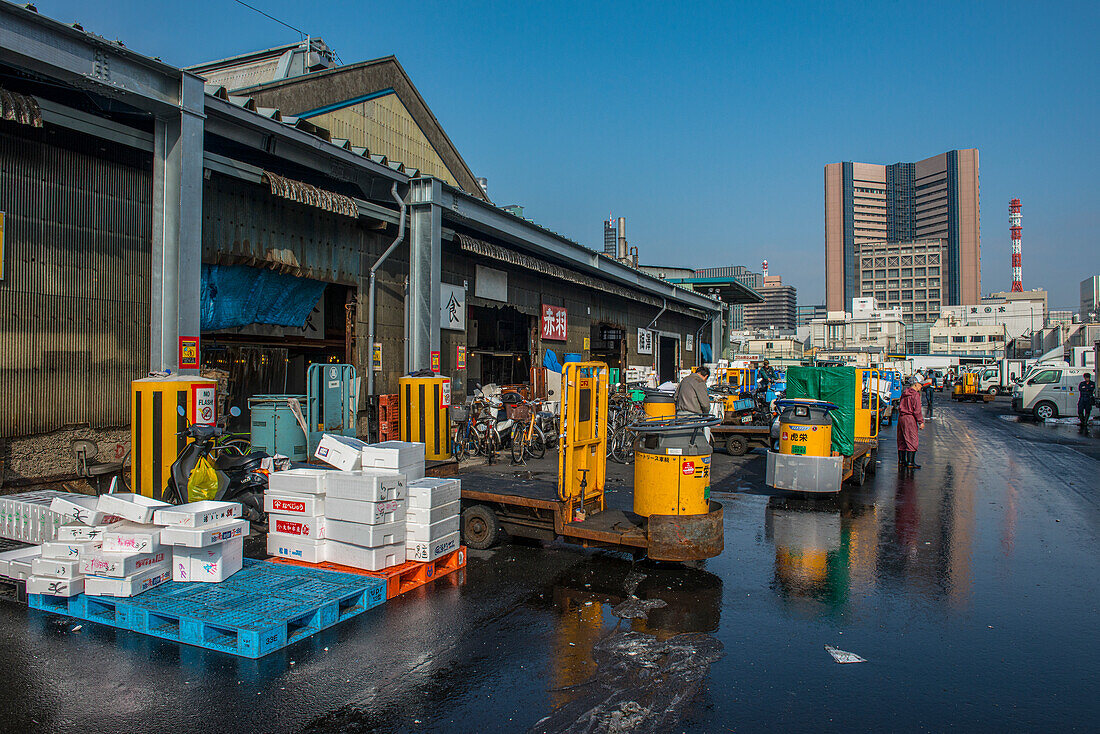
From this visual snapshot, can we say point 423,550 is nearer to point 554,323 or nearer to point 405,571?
point 405,571

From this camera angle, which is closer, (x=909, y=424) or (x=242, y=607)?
(x=242, y=607)

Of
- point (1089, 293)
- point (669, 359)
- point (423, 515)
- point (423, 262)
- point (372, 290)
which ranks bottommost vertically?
point (423, 515)

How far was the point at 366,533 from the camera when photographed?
605 centimetres

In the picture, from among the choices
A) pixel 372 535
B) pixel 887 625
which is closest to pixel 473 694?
pixel 372 535

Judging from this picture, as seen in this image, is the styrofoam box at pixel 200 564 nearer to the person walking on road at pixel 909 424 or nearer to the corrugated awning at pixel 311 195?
the corrugated awning at pixel 311 195

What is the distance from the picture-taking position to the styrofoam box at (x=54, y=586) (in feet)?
17.7

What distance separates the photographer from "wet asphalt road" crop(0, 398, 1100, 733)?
401 centimetres

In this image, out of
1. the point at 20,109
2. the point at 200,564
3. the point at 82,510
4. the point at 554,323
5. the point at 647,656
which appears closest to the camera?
the point at 647,656

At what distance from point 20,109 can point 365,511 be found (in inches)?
268

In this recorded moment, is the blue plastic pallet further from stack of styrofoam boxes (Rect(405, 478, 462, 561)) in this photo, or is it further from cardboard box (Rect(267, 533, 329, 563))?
stack of styrofoam boxes (Rect(405, 478, 462, 561))

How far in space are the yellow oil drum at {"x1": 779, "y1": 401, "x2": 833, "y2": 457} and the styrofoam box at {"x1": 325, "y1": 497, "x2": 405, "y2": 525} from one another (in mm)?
6896

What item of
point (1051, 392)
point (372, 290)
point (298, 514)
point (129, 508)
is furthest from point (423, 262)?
point (1051, 392)

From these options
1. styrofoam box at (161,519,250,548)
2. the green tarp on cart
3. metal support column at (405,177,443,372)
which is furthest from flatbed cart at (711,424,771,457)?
styrofoam box at (161,519,250,548)

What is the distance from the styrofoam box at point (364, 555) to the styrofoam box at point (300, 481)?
0.54m
